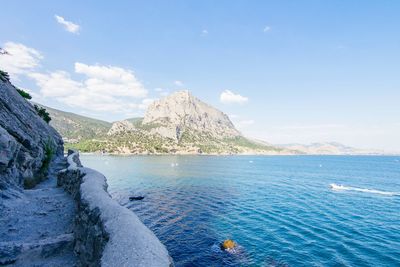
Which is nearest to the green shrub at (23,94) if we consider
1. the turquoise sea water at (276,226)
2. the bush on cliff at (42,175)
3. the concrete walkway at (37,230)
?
the bush on cliff at (42,175)

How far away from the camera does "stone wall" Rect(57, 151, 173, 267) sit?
673cm

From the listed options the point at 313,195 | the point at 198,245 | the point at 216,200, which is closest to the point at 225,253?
the point at 198,245

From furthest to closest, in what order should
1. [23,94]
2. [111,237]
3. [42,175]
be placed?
[23,94]
[42,175]
[111,237]

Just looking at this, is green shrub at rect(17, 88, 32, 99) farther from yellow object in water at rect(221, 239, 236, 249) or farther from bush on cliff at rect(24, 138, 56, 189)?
yellow object in water at rect(221, 239, 236, 249)

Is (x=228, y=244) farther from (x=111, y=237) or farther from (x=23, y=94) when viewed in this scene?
(x=23, y=94)

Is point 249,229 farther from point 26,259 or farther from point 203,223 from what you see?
point 26,259

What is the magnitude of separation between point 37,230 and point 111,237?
891cm

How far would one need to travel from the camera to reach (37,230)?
14102mm

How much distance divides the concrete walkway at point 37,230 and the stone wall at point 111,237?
3.10 ft

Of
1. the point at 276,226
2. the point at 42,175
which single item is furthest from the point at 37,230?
the point at 276,226

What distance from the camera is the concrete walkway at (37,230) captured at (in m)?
11.3

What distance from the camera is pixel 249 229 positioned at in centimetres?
3241

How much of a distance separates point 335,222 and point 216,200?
22.2 m

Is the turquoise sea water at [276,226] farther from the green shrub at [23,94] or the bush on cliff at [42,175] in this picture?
the green shrub at [23,94]
